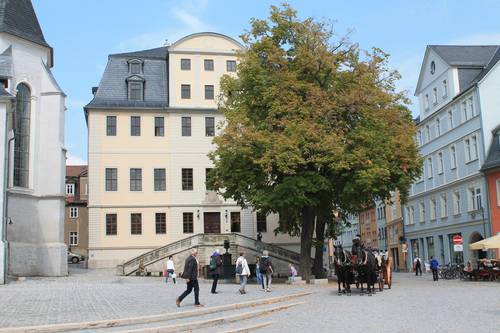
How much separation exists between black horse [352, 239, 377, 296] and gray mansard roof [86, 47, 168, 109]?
31.0 metres

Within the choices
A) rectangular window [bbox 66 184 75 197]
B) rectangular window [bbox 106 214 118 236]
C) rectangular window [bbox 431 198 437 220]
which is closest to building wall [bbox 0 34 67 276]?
rectangular window [bbox 106 214 118 236]

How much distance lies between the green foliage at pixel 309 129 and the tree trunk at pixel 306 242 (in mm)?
523

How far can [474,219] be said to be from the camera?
43.9 m

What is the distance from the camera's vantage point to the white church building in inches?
1455

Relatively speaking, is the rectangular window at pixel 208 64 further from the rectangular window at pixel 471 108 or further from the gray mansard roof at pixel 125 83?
the rectangular window at pixel 471 108

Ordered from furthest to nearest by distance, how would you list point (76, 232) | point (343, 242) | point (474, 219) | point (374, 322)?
point (343, 242) < point (76, 232) < point (474, 219) < point (374, 322)

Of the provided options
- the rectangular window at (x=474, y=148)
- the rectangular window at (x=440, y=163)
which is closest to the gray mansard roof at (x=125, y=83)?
the rectangular window at (x=440, y=163)

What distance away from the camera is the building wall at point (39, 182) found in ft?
121

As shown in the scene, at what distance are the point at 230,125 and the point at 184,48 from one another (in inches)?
826

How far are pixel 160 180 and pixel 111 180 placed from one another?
379 centimetres

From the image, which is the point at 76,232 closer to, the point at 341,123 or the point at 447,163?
the point at 447,163

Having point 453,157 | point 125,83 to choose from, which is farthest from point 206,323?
point 125,83

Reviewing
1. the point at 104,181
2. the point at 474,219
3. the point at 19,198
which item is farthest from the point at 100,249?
the point at 474,219

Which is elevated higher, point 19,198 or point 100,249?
point 19,198
